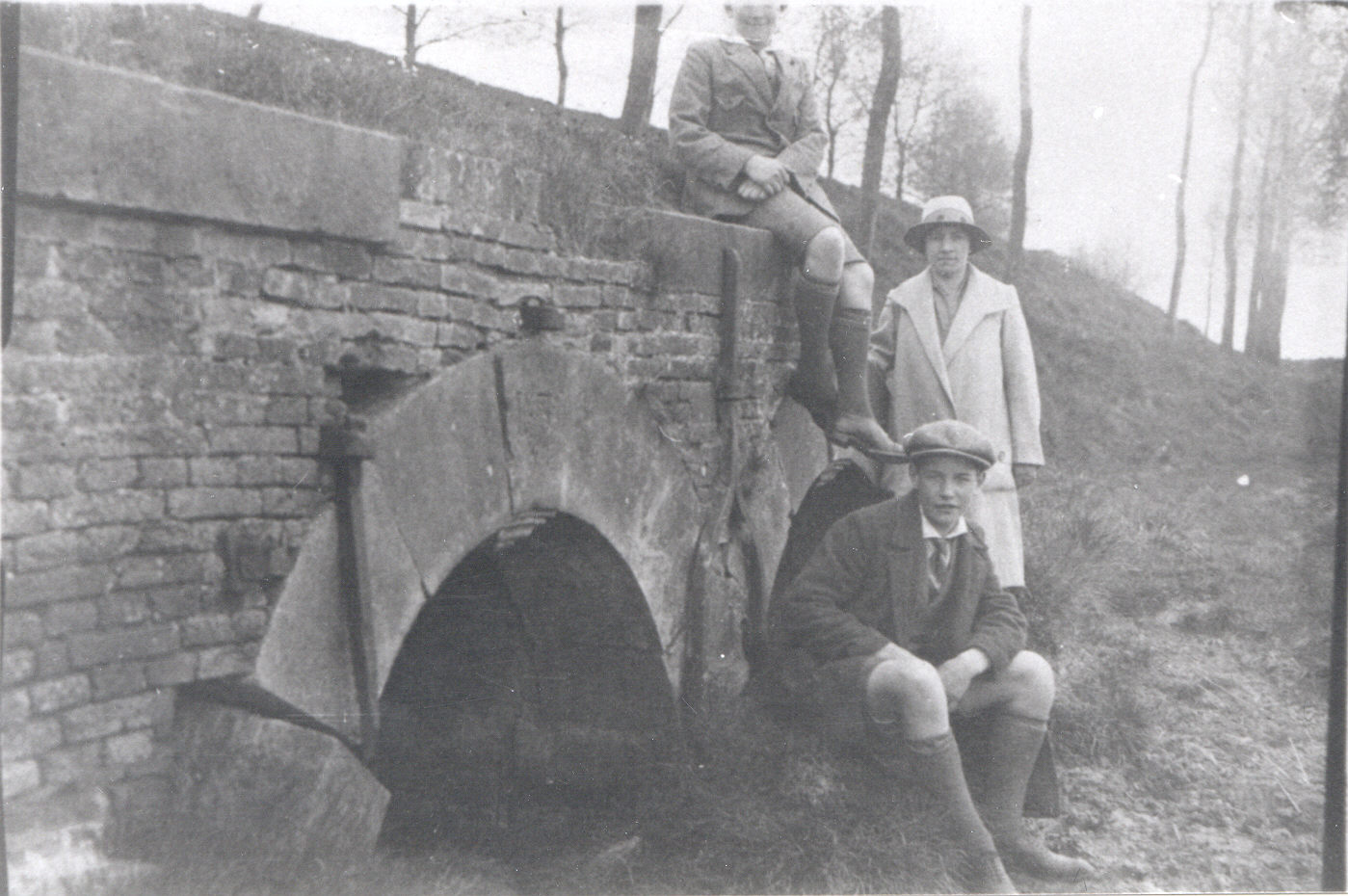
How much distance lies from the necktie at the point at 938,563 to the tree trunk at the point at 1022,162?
5.26ft

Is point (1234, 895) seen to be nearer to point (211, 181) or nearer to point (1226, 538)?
point (1226, 538)

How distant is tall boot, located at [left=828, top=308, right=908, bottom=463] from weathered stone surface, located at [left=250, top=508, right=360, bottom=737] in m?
2.56

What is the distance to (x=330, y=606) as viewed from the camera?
3.32m

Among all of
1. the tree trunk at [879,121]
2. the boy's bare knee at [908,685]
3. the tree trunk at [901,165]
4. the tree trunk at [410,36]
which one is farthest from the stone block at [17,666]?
the tree trunk at [901,165]

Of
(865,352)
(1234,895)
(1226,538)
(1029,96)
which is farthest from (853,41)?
(1234,895)

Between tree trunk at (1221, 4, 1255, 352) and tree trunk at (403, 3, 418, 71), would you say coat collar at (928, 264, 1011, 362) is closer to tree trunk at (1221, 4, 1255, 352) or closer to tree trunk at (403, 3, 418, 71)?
tree trunk at (1221, 4, 1255, 352)

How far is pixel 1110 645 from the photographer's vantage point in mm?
5418

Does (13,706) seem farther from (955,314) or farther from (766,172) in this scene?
(955,314)

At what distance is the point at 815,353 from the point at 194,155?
2985mm

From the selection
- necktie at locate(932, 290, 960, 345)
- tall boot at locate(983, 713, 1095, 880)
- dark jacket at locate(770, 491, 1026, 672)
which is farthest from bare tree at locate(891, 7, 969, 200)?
tall boot at locate(983, 713, 1095, 880)

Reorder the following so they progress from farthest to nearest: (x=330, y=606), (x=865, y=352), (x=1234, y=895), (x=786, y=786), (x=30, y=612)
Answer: (x=865, y=352), (x=786, y=786), (x=1234, y=895), (x=330, y=606), (x=30, y=612)

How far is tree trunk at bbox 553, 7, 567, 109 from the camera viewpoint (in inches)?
163

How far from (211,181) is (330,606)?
1.10 metres

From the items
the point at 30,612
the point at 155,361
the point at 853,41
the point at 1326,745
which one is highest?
the point at 853,41
